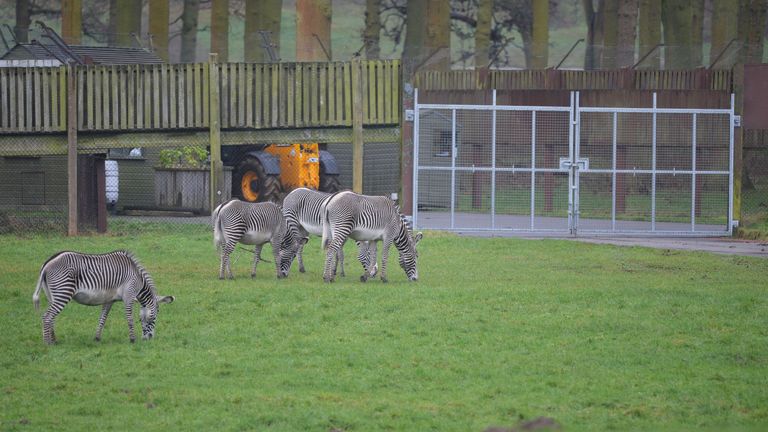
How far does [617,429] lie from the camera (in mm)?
10492

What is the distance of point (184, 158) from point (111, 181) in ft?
7.12

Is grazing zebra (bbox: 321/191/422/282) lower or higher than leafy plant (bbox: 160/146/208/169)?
lower

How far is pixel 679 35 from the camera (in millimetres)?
44875

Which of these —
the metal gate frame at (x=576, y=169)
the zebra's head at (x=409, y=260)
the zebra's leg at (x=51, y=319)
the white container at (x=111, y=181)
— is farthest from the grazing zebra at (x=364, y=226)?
the white container at (x=111, y=181)

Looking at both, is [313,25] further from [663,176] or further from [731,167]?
[731,167]

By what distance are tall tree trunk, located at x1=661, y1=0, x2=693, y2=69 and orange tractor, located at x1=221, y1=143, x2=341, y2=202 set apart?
1571 cm

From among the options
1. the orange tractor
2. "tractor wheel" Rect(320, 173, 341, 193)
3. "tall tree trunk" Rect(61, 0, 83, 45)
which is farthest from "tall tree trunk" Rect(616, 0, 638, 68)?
"tall tree trunk" Rect(61, 0, 83, 45)

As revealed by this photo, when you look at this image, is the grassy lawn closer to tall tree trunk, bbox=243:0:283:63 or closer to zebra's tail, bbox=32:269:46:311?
zebra's tail, bbox=32:269:46:311

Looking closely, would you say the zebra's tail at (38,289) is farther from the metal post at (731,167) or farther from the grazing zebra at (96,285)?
the metal post at (731,167)

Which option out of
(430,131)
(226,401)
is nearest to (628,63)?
(430,131)

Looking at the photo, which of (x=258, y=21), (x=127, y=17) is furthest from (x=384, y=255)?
(x=127, y=17)

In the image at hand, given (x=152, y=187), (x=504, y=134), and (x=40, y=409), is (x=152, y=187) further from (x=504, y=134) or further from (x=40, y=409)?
(x=40, y=409)

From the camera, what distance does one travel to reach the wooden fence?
25922mm

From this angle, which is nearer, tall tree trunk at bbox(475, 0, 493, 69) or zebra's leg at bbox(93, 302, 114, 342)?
zebra's leg at bbox(93, 302, 114, 342)
